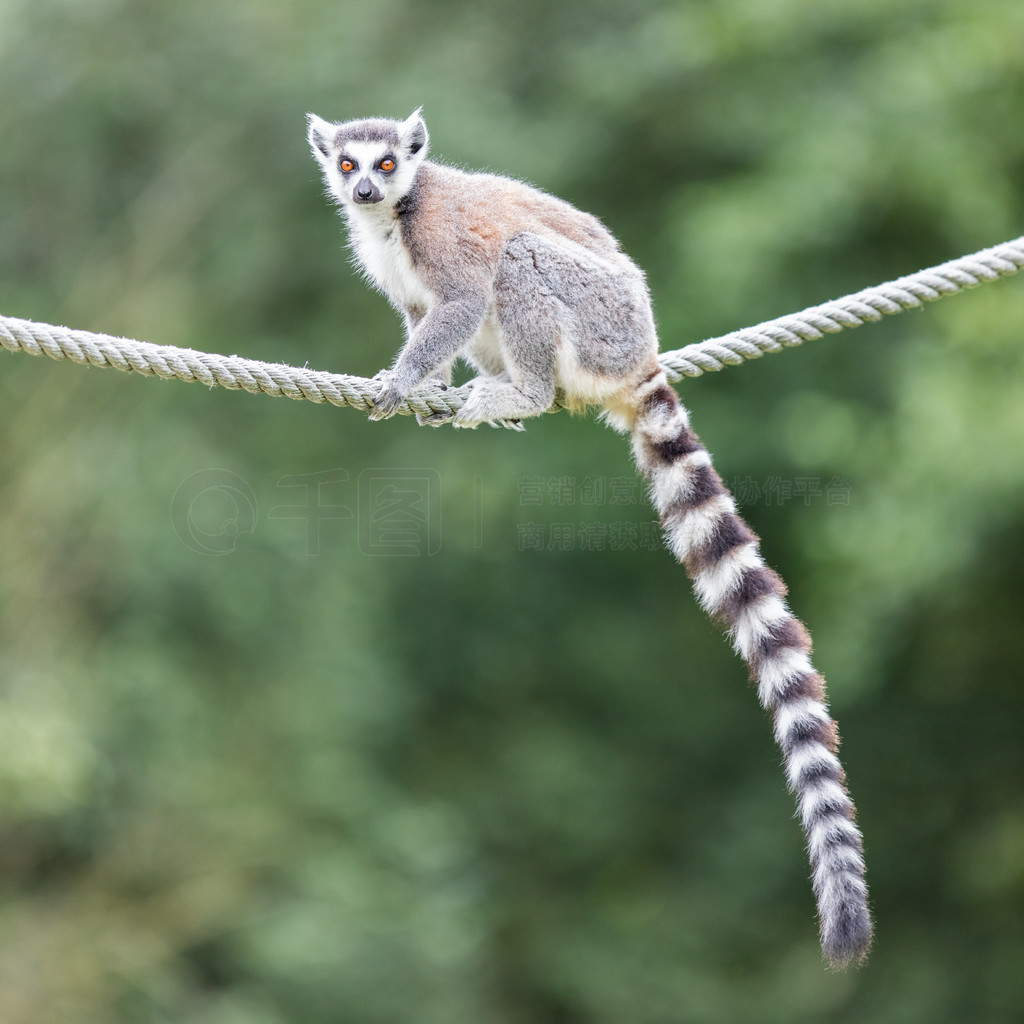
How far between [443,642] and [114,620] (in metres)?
3.08

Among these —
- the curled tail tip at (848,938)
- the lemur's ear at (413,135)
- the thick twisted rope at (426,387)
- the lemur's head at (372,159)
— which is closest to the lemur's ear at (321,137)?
the lemur's head at (372,159)

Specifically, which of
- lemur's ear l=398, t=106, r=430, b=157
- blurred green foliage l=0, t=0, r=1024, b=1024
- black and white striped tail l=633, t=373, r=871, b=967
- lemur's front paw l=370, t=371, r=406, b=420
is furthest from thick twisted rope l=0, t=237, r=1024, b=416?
blurred green foliage l=0, t=0, r=1024, b=1024

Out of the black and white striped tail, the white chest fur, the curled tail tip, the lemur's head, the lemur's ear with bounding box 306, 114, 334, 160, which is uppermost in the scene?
the lemur's ear with bounding box 306, 114, 334, 160

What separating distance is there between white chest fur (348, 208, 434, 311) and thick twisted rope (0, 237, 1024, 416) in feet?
1.47

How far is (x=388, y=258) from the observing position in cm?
474

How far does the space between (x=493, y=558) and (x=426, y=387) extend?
6885 mm

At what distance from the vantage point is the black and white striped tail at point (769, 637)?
3.34 meters

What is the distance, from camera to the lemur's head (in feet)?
15.2

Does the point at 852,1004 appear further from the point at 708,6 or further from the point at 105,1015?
the point at 708,6

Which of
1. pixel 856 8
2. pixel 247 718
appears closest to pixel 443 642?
pixel 247 718

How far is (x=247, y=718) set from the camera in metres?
9.67

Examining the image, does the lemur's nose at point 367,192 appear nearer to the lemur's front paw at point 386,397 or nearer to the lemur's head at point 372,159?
the lemur's head at point 372,159

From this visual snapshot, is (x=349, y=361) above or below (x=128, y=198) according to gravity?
below

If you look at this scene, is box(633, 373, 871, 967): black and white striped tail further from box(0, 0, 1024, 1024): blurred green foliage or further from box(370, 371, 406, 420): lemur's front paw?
box(0, 0, 1024, 1024): blurred green foliage
